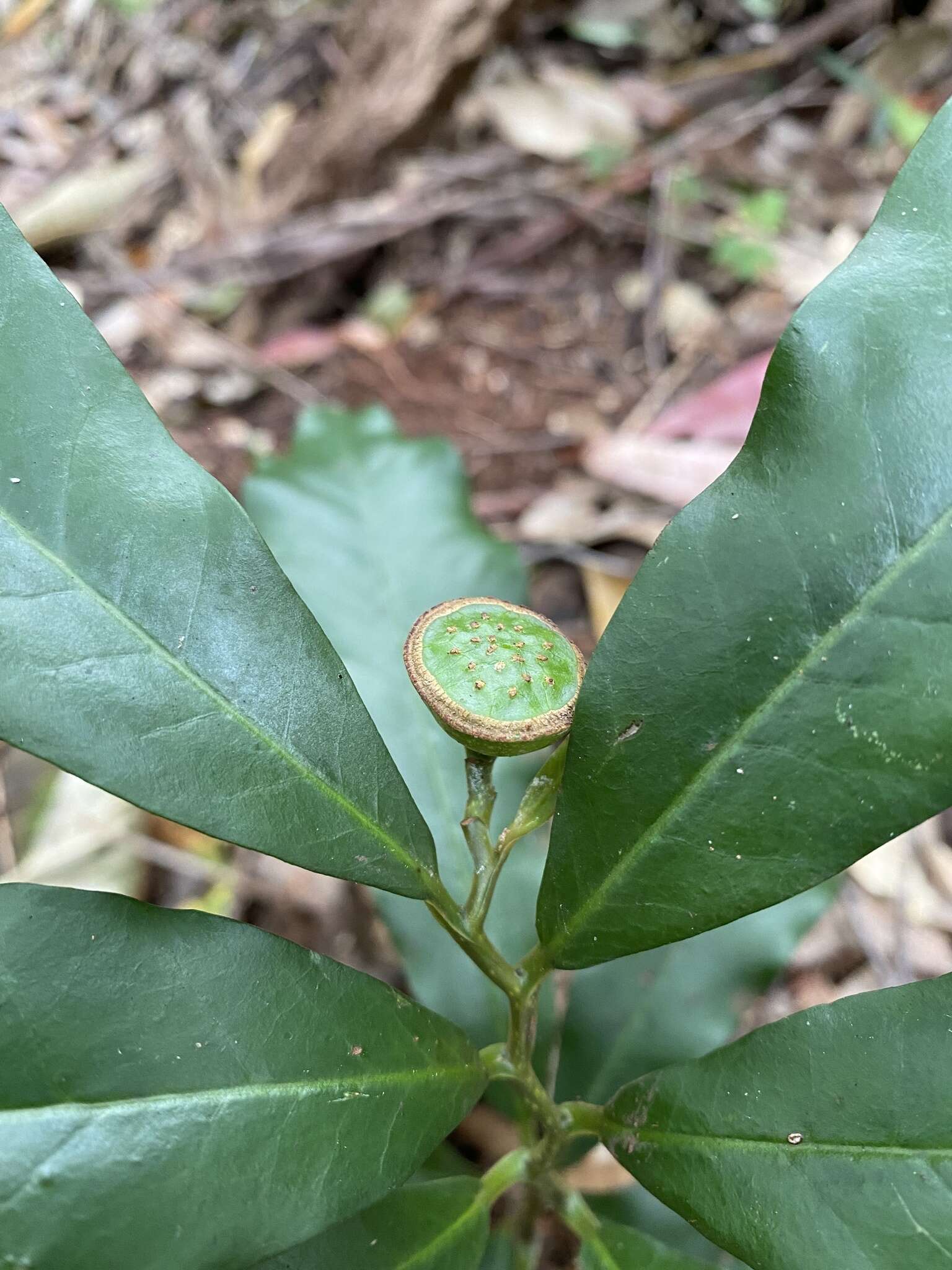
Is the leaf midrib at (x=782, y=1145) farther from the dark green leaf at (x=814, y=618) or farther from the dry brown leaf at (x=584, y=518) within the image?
the dry brown leaf at (x=584, y=518)

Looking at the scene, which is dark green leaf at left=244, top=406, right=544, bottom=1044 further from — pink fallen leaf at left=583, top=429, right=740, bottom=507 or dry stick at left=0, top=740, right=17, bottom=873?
dry stick at left=0, top=740, right=17, bottom=873

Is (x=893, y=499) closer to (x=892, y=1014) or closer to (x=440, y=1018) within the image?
(x=892, y=1014)

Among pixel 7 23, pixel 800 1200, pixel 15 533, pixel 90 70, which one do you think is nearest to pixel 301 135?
pixel 90 70

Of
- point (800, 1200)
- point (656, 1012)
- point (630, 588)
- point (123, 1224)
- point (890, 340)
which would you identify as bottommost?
point (656, 1012)

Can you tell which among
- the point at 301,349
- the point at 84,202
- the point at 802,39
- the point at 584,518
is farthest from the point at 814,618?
the point at 802,39

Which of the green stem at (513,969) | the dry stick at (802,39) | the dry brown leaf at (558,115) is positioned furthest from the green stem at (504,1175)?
the dry stick at (802,39)
